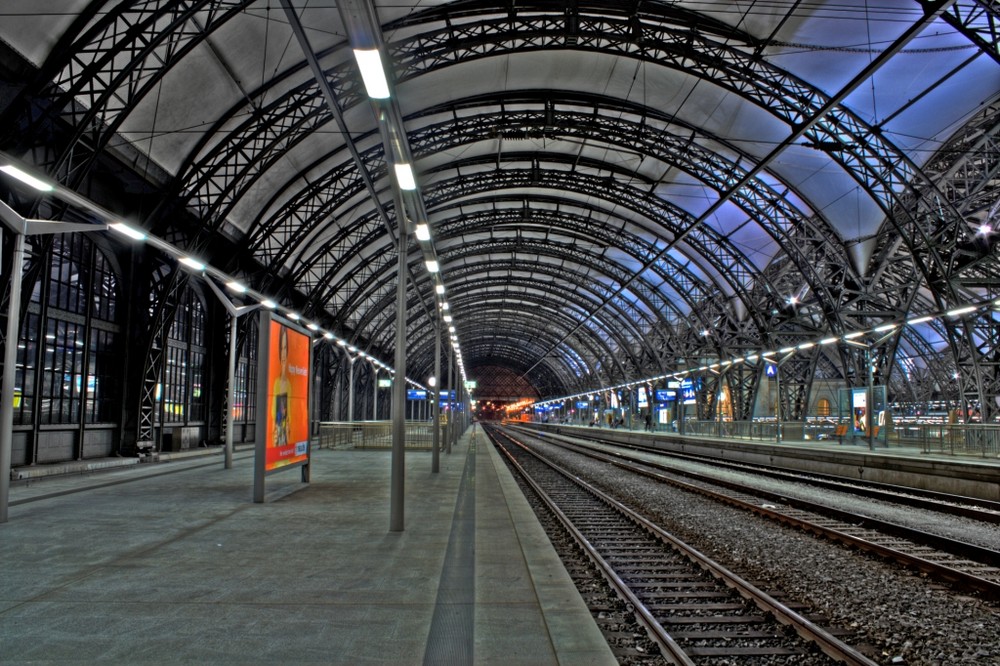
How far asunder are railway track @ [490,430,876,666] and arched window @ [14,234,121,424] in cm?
1661

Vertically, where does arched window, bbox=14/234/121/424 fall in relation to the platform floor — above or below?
above

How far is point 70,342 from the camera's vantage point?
21.2m

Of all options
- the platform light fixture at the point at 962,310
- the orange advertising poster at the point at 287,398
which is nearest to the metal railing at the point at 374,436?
the orange advertising poster at the point at 287,398

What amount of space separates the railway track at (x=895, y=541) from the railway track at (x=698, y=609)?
9.36 feet

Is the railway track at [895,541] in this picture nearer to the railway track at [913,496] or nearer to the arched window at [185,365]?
the railway track at [913,496]

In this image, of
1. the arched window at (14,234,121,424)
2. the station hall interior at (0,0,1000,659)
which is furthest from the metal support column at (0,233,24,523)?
the arched window at (14,234,121,424)

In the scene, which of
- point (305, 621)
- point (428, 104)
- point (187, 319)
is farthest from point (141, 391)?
point (305, 621)

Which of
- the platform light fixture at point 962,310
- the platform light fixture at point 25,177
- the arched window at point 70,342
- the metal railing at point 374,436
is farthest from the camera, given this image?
the metal railing at point 374,436

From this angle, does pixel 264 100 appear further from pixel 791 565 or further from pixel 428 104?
pixel 791 565

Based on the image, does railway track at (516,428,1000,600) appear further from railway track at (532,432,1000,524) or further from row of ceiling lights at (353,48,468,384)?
row of ceiling lights at (353,48,468,384)

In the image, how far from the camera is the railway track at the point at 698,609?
600 centimetres

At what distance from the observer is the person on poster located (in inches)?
561

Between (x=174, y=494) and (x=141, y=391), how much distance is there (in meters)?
10.6

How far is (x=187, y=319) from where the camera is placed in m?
29.6
